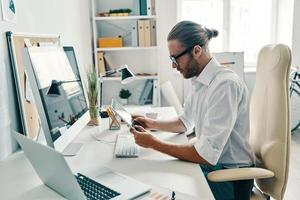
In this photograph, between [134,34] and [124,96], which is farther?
[124,96]

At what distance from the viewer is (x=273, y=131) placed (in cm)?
144

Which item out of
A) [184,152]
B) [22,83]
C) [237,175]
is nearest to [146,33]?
[22,83]

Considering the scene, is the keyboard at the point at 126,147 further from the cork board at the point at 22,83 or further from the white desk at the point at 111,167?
the cork board at the point at 22,83

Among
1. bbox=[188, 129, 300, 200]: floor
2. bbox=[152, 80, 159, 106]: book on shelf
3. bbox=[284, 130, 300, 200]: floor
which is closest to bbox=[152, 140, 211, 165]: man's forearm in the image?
bbox=[188, 129, 300, 200]: floor

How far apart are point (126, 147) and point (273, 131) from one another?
0.68 metres

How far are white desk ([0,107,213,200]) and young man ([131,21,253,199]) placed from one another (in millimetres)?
79

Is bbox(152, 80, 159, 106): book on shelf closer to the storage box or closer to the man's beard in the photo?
the storage box

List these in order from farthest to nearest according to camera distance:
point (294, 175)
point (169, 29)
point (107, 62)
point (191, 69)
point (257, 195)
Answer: point (169, 29) < point (107, 62) < point (294, 175) < point (191, 69) < point (257, 195)

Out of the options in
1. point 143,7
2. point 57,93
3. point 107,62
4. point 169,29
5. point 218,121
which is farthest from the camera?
point 169,29

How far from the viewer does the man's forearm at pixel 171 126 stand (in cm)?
179

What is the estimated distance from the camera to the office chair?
→ 1.39 m

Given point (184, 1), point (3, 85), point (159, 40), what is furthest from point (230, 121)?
point (184, 1)

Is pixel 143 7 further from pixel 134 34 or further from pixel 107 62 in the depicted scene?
pixel 107 62

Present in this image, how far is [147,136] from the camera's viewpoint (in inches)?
56.6
